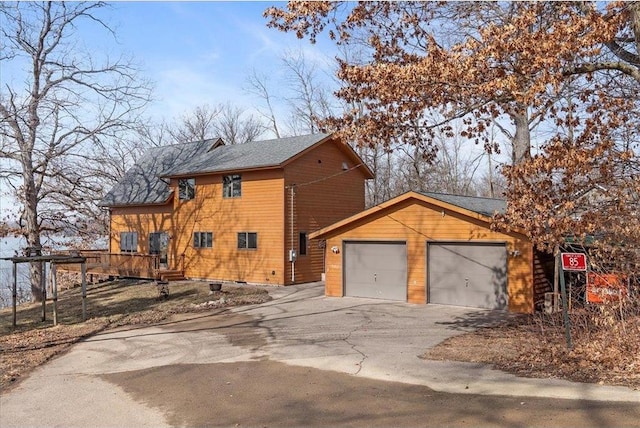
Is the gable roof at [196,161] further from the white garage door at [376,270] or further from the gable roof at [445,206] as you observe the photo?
the white garage door at [376,270]

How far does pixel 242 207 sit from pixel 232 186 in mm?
1197

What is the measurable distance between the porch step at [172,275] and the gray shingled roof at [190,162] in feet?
12.2

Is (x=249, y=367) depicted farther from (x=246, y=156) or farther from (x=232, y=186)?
(x=246, y=156)

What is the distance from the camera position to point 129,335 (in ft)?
43.7

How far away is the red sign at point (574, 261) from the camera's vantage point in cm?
902

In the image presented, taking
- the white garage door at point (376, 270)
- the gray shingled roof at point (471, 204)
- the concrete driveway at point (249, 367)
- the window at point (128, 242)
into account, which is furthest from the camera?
the window at point (128, 242)

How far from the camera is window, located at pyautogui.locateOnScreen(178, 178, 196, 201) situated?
26.5 metres

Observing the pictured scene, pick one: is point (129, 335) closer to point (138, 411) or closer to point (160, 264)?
point (138, 411)

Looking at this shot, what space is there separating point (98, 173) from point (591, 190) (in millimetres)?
17805

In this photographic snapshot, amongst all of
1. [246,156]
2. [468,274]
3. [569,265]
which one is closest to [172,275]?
[246,156]

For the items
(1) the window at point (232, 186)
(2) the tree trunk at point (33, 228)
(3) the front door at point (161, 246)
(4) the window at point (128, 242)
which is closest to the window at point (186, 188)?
(1) the window at point (232, 186)

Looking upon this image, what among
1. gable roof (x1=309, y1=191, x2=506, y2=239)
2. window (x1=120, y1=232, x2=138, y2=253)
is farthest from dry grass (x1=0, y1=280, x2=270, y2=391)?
gable roof (x1=309, y1=191, x2=506, y2=239)

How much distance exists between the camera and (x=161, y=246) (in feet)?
91.5

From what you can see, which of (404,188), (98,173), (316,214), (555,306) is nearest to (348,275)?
(316,214)
